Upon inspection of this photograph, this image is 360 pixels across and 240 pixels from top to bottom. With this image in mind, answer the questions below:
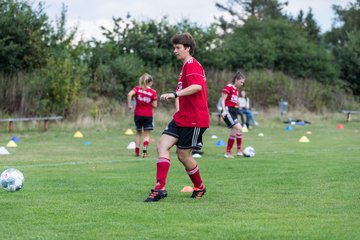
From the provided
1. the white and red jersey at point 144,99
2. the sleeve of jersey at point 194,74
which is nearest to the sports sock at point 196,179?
the sleeve of jersey at point 194,74

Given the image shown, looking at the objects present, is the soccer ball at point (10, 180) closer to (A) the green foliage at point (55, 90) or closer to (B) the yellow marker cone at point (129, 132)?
(B) the yellow marker cone at point (129, 132)

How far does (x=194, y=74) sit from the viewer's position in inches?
342

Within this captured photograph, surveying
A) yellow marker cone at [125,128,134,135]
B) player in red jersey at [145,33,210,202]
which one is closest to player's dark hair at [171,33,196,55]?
player in red jersey at [145,33,210,202]

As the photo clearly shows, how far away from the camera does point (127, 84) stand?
3294cm

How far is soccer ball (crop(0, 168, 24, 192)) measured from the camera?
8625mm

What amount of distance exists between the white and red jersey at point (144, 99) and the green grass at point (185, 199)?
108 cm

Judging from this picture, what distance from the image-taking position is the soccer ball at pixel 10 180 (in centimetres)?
862

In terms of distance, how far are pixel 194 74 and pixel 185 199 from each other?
1.56 m

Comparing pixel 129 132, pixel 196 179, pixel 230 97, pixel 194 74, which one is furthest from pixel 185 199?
pixel 129 132

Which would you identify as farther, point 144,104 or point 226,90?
point 144,104

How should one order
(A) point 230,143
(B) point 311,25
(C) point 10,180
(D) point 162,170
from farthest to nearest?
(B) point 311,25 → (A) point 230,143 → (D) point 162,170 → (C) point 10,180

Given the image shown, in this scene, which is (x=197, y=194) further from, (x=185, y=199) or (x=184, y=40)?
(x=184, y=40)

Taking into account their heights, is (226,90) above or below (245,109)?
above

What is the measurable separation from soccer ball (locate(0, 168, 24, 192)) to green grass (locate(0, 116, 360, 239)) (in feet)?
0.42
